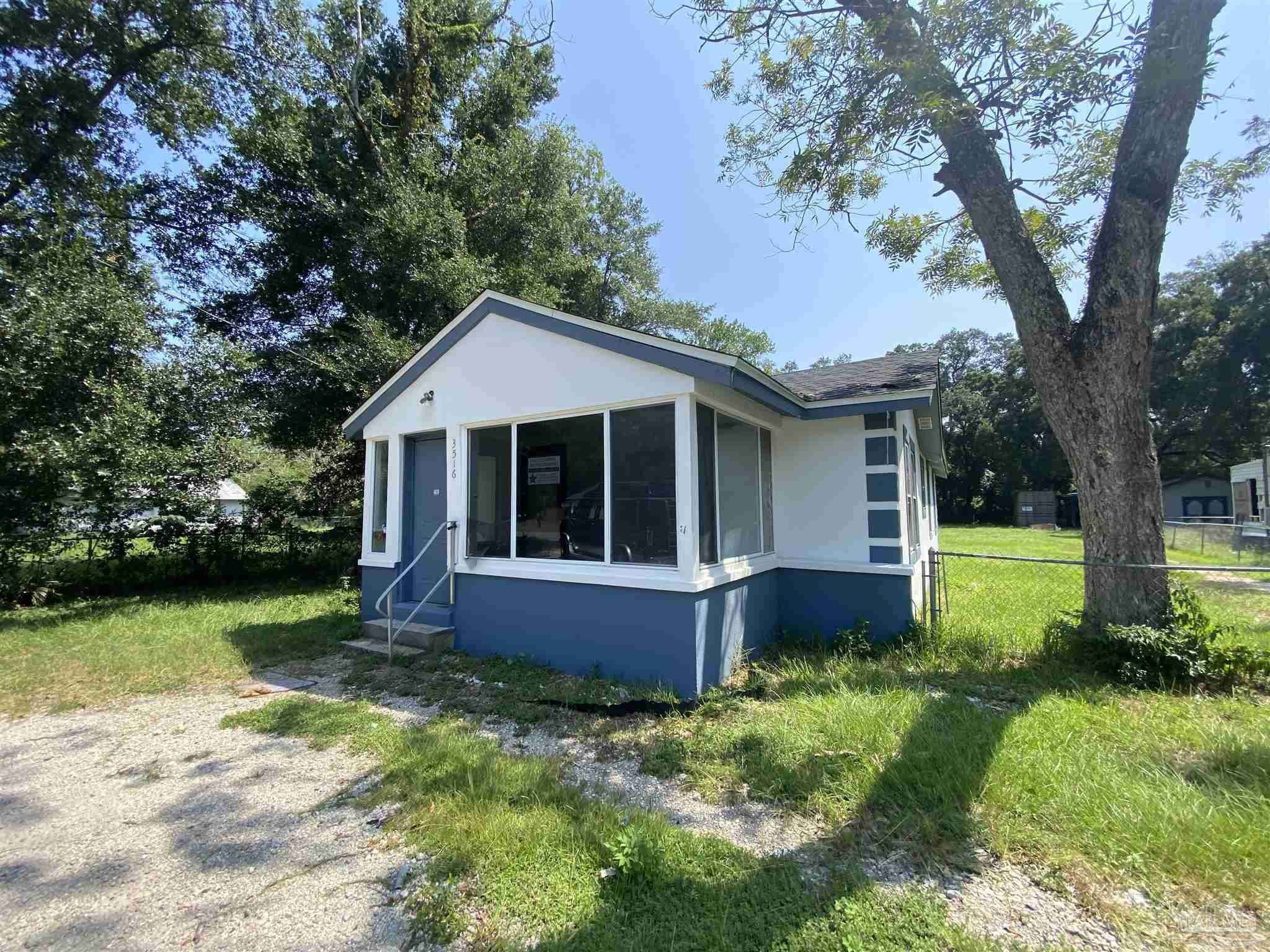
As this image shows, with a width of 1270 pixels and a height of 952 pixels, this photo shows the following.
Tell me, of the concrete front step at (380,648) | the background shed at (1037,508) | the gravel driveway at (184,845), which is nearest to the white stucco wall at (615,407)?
the concrete front step at (380,648)

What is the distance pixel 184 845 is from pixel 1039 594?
10.2 meters

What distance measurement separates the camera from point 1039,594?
27.4 feet

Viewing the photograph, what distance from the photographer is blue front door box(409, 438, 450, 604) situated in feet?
21.8

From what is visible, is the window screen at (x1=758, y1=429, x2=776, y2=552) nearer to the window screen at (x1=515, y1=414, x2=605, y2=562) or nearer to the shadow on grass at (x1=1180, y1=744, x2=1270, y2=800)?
the window screen at (x1=515, y1=414, x2=605, y2=562)

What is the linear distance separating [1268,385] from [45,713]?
40293 millimetres

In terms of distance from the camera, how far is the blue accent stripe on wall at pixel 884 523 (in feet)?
19.0

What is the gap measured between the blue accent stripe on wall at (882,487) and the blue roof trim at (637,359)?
71 centimetres

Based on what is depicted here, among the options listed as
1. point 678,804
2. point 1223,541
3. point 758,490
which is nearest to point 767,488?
point 758,490

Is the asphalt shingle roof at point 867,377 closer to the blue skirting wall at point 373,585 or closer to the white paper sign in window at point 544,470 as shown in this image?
the white paper sign in window at point 544,470

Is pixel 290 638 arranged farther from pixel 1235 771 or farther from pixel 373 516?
pixel 1235 771

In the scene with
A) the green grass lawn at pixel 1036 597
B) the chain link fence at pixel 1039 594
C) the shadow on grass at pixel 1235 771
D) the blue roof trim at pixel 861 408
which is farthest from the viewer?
the green grass lawn at pixel 1036 597

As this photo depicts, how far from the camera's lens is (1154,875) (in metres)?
2.34

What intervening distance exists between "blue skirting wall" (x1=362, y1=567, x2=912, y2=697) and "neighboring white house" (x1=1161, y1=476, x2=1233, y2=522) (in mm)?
36152

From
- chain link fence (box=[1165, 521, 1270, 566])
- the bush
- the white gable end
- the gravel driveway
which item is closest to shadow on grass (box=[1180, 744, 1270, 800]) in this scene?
the bush
